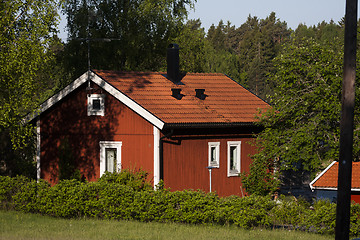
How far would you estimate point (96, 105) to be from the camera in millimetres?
27266

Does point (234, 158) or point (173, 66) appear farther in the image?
point (173, 66)

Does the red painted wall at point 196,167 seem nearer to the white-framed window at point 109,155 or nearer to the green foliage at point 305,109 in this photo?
the green foliage at point 305,109

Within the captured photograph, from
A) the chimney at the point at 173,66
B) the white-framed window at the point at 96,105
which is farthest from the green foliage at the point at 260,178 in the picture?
the white-framed window at the point at 96,105

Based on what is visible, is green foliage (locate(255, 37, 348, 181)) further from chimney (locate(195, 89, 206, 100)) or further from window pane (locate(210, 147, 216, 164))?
chimney (locate(195, 89, 206, 100))

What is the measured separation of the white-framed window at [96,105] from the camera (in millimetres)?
26953

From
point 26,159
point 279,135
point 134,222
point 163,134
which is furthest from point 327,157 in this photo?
point 26,159

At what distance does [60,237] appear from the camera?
17188mm

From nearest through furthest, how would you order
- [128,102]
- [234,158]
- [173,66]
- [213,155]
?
[128,102] < [213,155] < [234,158] < [173,66]

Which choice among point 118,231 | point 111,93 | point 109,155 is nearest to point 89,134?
point 109,155

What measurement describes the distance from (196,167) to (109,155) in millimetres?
4002

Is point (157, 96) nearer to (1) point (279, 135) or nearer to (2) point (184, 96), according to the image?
(2) point (184, 96)

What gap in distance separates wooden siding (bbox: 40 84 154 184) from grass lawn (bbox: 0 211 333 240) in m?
6.21

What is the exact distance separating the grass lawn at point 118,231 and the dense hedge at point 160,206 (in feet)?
1.66

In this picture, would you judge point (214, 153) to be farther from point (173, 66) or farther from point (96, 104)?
point (96, 104)
